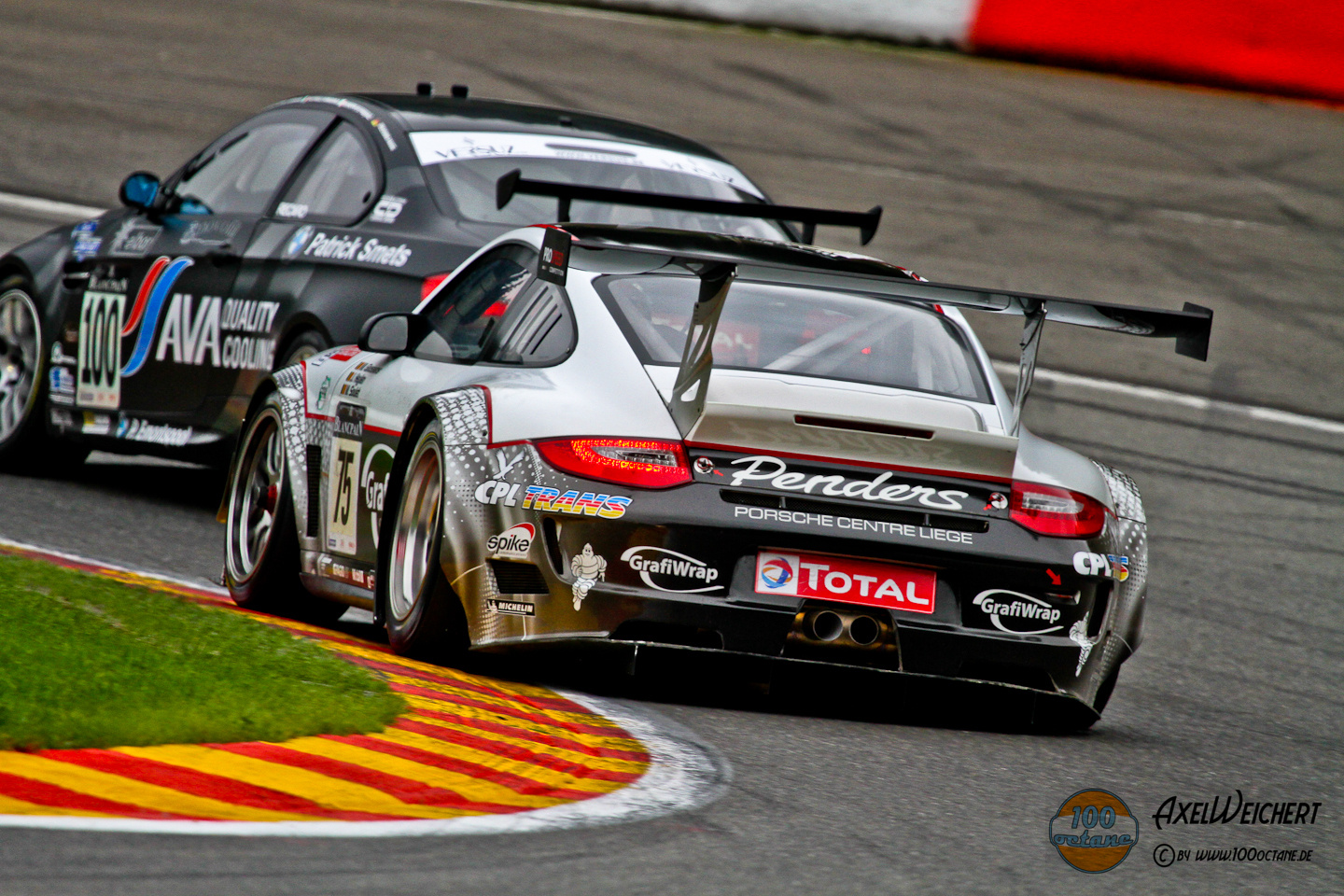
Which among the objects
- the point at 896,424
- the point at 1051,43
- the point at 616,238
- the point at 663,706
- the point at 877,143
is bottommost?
the point at 663,706

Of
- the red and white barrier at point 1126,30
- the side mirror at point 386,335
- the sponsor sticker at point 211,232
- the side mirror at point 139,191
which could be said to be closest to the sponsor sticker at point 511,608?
the side mirror at point 386,335

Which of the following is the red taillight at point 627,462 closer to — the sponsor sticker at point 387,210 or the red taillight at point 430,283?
the red taillight at point 430,283

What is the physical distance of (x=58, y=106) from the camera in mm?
20375

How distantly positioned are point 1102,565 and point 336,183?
428 centimetres

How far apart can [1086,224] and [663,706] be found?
1405cm

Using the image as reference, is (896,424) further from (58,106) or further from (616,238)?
(58,106)

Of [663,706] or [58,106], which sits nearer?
[663,706]

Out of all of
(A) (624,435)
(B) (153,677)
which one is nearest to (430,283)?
(A) (624,435)

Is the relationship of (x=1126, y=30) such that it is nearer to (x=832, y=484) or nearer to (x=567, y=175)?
(x=567, y=175)

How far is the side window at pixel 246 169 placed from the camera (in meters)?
9.58

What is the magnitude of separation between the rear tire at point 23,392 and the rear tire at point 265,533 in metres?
2.69

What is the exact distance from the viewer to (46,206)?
17.0 metres

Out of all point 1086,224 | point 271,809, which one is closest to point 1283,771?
point 271,809

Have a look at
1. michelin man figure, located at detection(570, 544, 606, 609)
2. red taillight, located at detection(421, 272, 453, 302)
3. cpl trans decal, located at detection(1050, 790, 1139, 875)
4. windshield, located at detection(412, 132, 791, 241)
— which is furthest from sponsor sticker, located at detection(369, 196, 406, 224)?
cpl trans decal, located at detection(1050, 790, 1139, 875)
